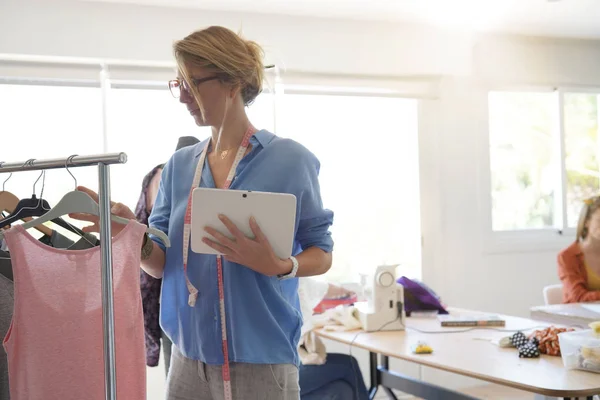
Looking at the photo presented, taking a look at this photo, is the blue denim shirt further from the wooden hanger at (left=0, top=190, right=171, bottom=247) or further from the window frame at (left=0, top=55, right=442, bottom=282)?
the window frame at (left=0, top=55, right=442, bottom=282)

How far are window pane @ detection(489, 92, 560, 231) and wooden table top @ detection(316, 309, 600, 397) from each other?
2.14 m

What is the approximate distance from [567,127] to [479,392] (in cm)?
208

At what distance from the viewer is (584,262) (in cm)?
380

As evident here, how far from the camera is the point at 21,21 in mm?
3850

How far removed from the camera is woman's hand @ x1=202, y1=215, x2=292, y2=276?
143 cm

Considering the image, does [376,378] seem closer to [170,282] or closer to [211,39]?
[170,282]

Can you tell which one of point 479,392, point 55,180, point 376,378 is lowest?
point 479,392

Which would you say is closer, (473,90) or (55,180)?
(55,180)

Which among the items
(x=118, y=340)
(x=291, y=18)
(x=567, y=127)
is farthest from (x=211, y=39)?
(x=567, y=127)

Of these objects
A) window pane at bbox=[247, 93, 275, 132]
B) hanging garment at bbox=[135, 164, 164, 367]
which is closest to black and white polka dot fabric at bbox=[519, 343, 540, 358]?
hanging garment at bbox=[135, 164, 164, 367]

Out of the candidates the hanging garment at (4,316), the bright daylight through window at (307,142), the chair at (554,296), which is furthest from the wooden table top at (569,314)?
the hanging garment at (4,316)

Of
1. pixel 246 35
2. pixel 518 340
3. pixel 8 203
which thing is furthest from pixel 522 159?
pixel 8 203

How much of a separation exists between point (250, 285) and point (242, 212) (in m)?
0.17

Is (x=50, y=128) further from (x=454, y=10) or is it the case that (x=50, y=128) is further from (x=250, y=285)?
(x=250, y=285)
